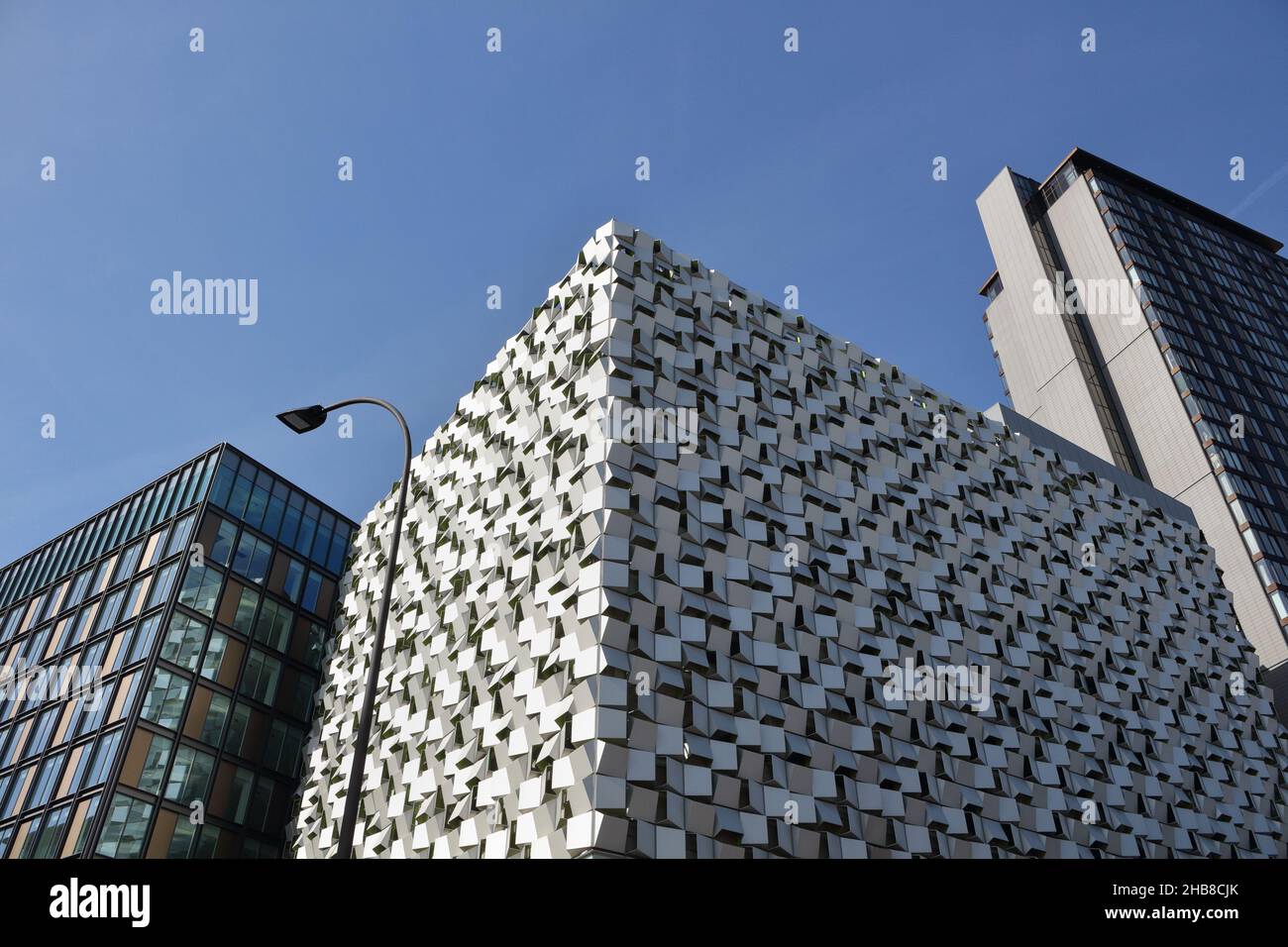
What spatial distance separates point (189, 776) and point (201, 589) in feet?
25.6

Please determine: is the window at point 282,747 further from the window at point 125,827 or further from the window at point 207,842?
the window at point 125,827

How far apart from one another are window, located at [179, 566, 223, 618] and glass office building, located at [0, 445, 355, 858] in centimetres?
6

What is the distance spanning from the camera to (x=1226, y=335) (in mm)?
93938

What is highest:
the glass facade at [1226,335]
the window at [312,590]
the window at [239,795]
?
the glass facade at [1226,335]

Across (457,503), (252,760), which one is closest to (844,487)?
(457,503)

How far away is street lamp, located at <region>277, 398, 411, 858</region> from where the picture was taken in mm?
13078

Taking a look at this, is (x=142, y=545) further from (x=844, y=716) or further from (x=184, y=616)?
(x=844, y=716)

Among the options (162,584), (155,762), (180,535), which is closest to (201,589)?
(162,584)

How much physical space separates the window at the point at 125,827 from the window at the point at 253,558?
35.2 feet

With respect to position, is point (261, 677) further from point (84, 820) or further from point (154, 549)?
point (84, 820)

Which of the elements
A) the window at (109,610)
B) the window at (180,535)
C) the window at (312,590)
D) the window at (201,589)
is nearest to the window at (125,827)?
the window at (201,589)

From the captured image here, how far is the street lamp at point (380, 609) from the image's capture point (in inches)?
515
